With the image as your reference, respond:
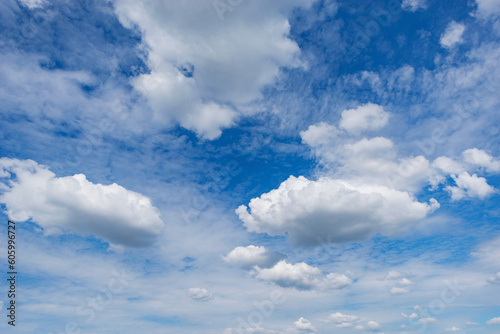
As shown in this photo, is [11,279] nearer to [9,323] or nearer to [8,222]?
[9,323]

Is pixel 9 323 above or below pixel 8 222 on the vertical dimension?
below

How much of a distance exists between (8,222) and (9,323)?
2049 centimetres

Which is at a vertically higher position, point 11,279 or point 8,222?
point 8,222

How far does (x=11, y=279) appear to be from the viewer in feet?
206

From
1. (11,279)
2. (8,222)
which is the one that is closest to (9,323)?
(11,279)

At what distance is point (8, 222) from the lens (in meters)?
61.1

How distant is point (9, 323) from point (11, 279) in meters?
8.51

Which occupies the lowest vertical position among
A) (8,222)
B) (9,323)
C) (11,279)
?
(9,323)

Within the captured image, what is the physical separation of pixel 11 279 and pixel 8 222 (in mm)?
12375

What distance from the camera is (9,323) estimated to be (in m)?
61.0

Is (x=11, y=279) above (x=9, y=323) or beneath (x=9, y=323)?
above
